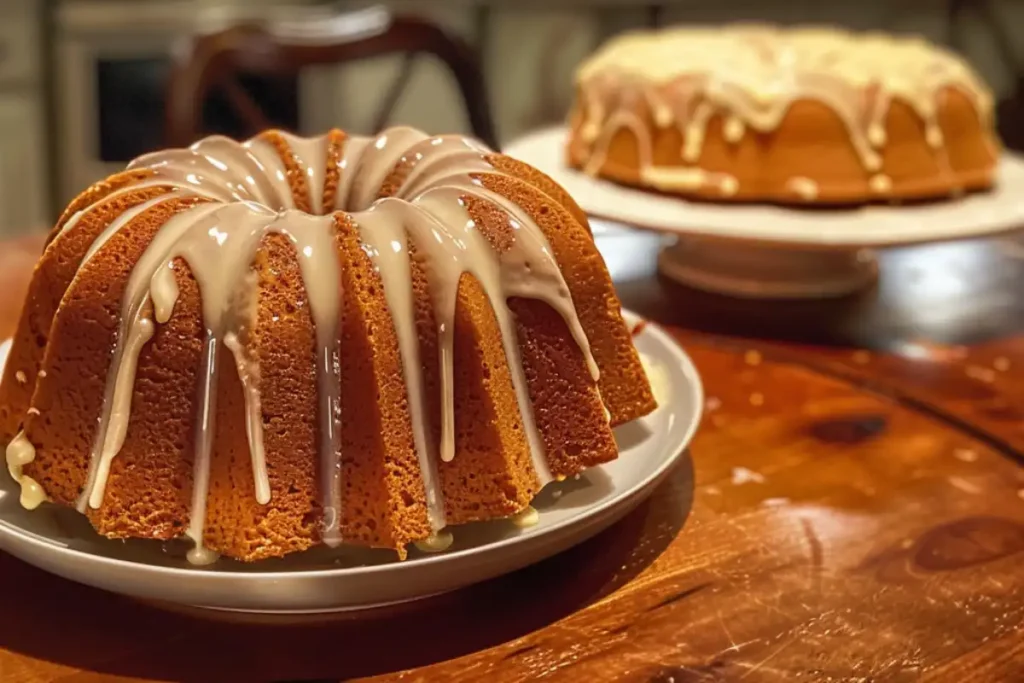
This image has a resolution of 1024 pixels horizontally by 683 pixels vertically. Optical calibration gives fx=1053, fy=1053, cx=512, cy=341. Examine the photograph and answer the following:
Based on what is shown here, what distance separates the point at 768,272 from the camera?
1473 millimetres

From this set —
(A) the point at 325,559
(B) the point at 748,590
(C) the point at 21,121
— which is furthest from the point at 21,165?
(B) the point at 748,590

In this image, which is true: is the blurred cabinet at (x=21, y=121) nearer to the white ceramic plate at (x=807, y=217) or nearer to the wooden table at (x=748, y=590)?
the white ceramic plate at (x=807, y=217)

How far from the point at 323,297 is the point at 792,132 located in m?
1.08

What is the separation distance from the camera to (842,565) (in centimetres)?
77

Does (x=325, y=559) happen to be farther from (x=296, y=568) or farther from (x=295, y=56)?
(x=295, y=56)

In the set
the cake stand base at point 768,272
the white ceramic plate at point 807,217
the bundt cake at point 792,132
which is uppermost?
the bundt cake at point 792,132

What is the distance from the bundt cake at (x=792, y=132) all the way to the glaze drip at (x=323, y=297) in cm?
87

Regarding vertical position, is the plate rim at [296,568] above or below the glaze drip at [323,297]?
below

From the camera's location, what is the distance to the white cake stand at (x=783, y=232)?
134 centimetres

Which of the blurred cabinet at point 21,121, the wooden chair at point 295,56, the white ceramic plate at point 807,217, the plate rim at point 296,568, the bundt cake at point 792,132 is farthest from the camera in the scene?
the blurred cabinet at point 21,121

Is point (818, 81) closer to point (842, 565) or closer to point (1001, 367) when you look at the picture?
point (1001, 367)

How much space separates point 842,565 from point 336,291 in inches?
16.4

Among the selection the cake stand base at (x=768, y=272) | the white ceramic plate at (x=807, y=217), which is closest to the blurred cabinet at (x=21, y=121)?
the white ceramic plate at (x=807, y=217)

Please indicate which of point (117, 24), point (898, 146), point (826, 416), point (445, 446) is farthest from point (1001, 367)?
point (117, 24)
